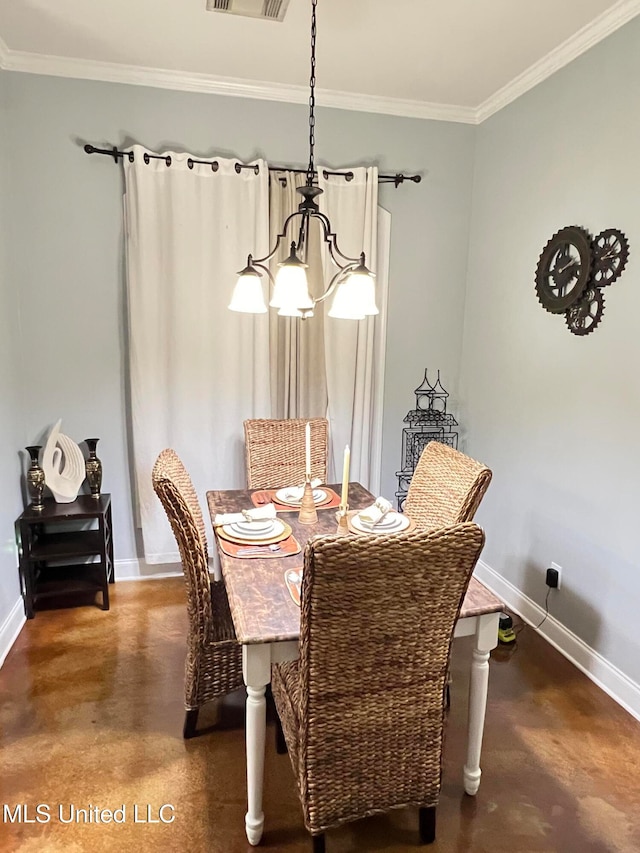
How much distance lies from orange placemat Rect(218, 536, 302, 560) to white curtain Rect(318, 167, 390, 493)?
139 cm

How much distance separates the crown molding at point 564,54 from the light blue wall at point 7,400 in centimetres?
256

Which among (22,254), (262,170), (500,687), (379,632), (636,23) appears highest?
(636,23)

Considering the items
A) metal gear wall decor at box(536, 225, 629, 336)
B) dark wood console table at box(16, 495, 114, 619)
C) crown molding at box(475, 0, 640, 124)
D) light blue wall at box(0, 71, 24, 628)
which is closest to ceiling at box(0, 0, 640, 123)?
crown molding at box(475, 0, 640, 124)

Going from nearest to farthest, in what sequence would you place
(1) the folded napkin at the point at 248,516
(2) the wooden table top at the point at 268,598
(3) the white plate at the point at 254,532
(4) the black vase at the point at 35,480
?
(2) the wooden table top at the point at 268,598 < (3) the white plate at the point at 254,532 < (1) the folded napkin at the point at 248,516 < (4) the black vase at the point at 35,480

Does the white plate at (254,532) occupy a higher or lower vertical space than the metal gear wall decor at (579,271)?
lower

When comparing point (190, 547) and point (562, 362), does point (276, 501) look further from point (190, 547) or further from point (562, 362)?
point (562, 362)

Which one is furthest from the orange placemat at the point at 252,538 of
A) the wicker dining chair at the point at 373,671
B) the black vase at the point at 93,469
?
the black vase at the point at 93,469

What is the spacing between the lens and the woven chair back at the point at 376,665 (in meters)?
1.29

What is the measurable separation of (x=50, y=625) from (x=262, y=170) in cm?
262

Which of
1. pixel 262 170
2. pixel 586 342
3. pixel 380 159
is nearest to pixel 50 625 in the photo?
pixel 262 170

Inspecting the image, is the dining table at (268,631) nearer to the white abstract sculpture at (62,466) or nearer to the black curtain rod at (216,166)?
the white abstract sculpture at (62,466)

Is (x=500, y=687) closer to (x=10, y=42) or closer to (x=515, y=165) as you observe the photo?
(x=515, y=165)

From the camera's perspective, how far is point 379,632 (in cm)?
139

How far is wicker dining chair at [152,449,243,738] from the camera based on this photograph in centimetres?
182
